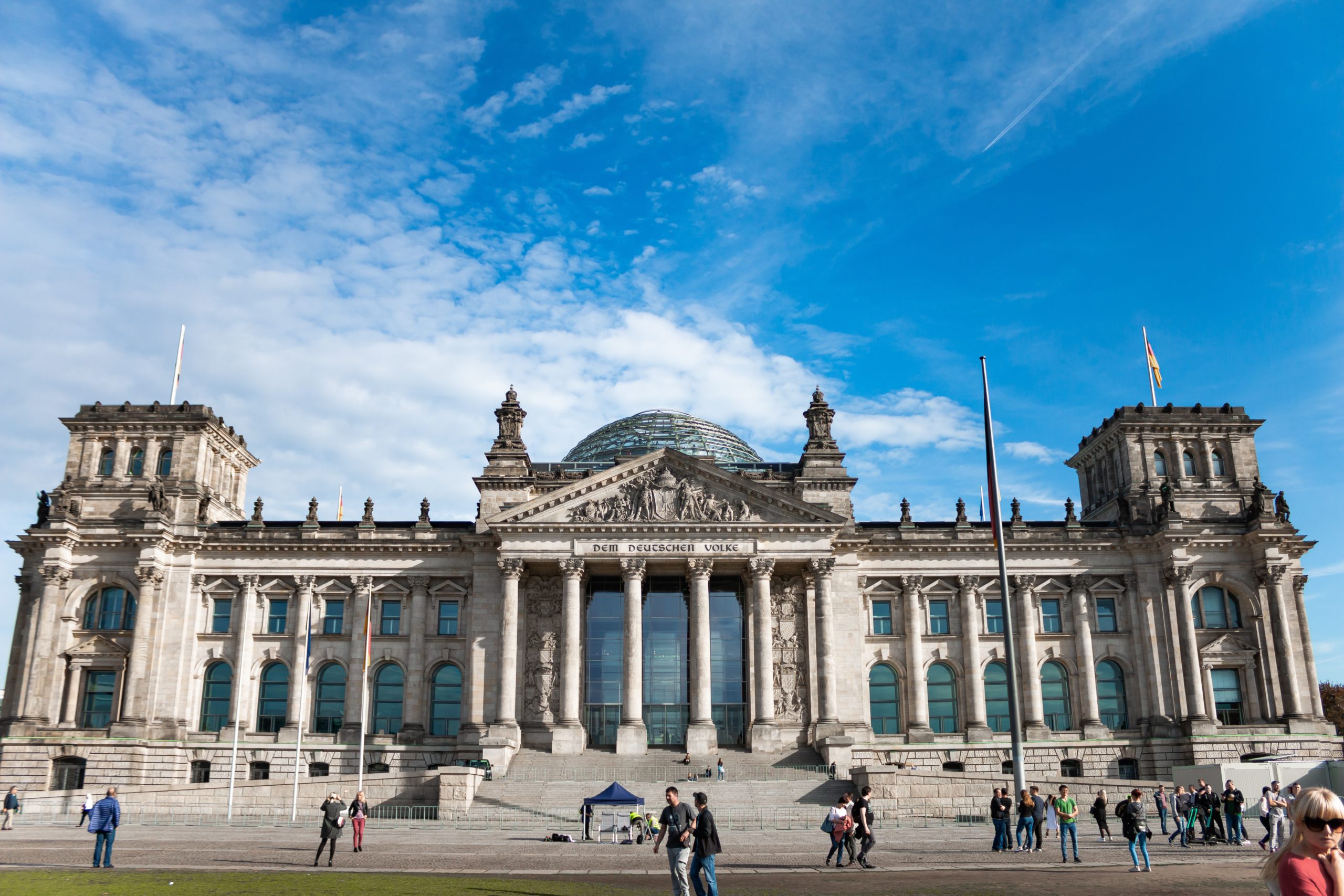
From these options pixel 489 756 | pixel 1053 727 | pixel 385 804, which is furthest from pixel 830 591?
pixel 385 804

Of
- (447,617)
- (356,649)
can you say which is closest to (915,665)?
(447,617)

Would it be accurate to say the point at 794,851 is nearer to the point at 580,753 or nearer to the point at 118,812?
the point at 118,812

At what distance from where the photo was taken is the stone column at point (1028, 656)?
63406 millimetres

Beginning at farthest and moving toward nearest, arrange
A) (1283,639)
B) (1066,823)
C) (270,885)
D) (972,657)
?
(972,657) < (1283,639) < (1066,823) < (270,885)

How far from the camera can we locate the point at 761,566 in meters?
61.2

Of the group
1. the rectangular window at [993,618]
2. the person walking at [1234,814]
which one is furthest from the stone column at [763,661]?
the person walking at [1234,814]

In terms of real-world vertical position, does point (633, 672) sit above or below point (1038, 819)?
above

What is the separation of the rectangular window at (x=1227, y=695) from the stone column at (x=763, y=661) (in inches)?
1054

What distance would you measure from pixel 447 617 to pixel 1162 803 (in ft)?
135

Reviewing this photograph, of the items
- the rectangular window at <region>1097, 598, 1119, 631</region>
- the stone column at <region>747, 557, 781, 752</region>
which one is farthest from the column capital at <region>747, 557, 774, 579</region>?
the rectangular window at <region>1097, 598, 1119, 631</region>

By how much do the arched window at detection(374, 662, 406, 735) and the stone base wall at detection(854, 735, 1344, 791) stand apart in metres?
28.0

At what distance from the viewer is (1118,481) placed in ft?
232

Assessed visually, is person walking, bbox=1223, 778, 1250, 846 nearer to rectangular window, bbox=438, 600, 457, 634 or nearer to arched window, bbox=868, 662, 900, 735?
arched window, bbox=868, 662, 900, 735

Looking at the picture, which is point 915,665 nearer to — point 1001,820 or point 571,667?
point 571,667
